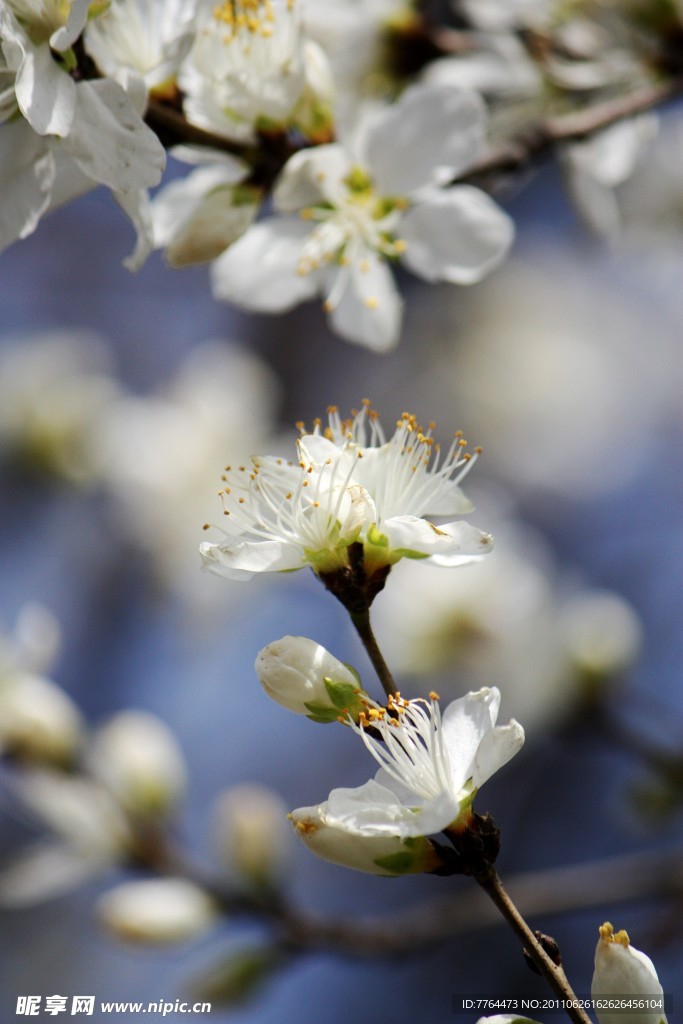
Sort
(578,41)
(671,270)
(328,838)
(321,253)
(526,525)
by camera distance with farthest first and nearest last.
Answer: (526,525) < (671,270) < (578,41) < (321,253) < (328,838)

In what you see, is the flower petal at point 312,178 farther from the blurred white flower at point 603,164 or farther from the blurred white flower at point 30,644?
the blurred white flower at point 30,644

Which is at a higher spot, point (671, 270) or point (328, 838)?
point (328, 838)

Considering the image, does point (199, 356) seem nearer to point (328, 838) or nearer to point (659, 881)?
point (659, 881)

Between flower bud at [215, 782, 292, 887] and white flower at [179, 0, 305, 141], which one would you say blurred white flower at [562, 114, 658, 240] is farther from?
flower bud at [215, 782, 292, 887]

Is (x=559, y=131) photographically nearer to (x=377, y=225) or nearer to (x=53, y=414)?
(x=377, y=225)

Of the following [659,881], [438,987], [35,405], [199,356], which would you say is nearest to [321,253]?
[659,881]

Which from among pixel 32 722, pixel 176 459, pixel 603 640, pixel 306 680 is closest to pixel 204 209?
pixel 306 680

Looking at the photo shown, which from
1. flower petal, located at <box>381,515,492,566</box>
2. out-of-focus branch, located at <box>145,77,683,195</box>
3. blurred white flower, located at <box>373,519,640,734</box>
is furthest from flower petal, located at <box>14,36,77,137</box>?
blurred white flower, located at <box>373,519,640,734</box>
